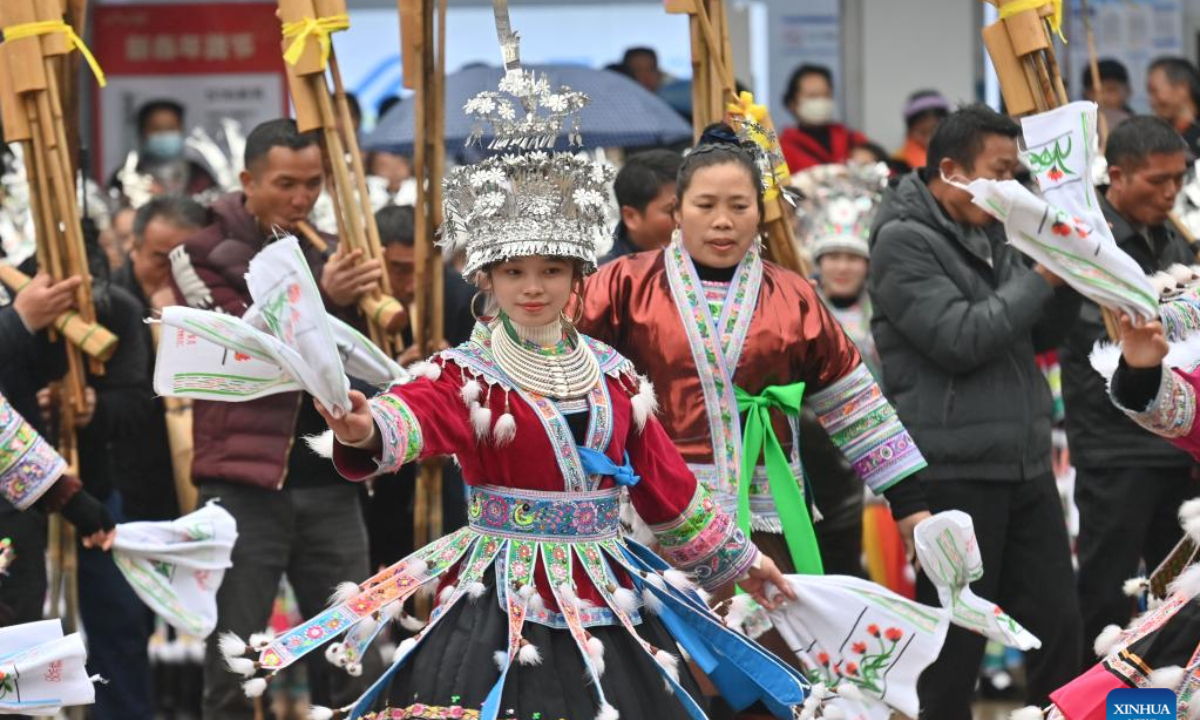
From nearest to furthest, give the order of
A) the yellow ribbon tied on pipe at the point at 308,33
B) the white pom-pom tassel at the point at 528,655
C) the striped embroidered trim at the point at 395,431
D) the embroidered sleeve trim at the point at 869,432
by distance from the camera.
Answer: the striped embroidered trim at the point at 395,431
the white pom-pom tassel at the point at 528,655
the embroidered sleeve trim at the point at 869,432
the yellow ribbon tied on pipe at the point at 308,33

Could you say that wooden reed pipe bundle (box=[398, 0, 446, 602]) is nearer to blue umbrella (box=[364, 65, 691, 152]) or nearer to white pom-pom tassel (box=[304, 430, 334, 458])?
white pom-pom tassel (box=[304, 430, 334, 458])

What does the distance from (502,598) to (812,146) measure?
19.7 feet

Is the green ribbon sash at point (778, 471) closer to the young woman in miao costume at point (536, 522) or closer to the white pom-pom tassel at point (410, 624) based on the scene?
the young woman in miao costume at point (536, 522)

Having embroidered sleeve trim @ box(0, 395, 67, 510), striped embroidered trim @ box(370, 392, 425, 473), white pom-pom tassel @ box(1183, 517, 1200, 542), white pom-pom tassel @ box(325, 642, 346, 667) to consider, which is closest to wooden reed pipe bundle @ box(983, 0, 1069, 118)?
white pom-pom tassel @ box(1183, 517, 1200, 542)

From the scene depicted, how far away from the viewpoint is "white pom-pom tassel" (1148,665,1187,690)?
422 cm

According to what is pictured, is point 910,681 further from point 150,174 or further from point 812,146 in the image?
point 150,174

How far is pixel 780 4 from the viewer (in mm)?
11508

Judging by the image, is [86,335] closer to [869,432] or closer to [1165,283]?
[869,432]

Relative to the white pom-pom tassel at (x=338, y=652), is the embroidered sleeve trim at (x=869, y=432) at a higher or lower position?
higher

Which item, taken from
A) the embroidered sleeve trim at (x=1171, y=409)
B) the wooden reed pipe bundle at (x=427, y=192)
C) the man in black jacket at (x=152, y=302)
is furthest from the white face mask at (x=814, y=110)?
the embroidered sleeve trim at (x=1171, y=409)

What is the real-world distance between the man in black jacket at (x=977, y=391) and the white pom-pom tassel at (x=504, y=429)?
1.82 m

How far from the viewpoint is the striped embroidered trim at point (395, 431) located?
405cm

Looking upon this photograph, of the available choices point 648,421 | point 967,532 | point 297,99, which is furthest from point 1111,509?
point 297,99

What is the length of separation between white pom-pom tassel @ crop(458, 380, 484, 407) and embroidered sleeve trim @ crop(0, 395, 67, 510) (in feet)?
4.57
